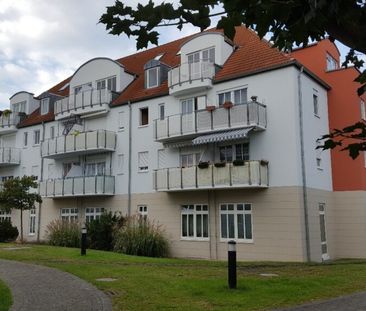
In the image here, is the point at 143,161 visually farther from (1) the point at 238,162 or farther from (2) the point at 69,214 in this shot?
(1) the point at 238,162

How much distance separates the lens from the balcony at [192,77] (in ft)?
83.7

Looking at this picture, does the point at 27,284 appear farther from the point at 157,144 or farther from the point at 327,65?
the point at 327,65

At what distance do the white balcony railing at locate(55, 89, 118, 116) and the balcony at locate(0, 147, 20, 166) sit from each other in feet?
21.7

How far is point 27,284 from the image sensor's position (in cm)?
1169

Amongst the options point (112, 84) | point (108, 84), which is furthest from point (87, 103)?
point (112, 84)

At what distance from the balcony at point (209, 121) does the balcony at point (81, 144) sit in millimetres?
4472

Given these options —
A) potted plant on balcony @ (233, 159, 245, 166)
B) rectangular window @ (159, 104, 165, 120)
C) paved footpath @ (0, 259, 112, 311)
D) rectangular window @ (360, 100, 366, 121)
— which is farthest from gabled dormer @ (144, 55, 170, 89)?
paved footpath @ (0, 259, 112, 311)

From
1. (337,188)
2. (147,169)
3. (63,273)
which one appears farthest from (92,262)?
(337,188)

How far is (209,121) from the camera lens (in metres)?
23.9

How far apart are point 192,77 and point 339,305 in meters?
18.3

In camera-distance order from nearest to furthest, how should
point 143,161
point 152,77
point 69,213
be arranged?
1. point 143,161
2. point 152,77
3. point 69,213

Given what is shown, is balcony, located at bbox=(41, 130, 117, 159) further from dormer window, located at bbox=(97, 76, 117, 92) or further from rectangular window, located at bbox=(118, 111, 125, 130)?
dormer window, located at bbox=(97, 76, 117, 92)

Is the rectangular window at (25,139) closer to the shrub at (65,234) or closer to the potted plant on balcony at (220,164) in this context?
the shrub at (65,234)

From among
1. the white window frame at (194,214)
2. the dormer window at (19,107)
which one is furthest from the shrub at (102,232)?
the dormer window at (19,107)
